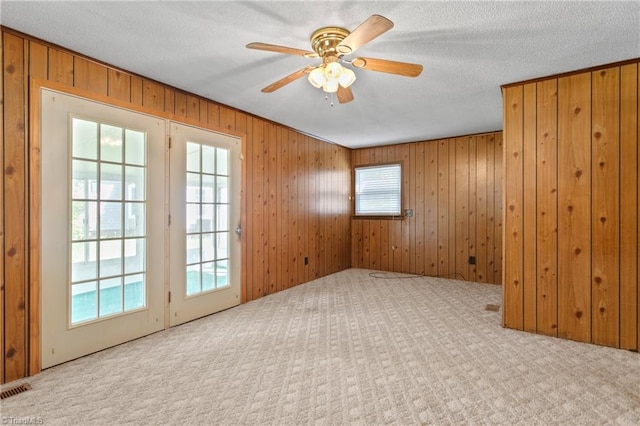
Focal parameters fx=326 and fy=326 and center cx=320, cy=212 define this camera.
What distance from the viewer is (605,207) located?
2.67 m

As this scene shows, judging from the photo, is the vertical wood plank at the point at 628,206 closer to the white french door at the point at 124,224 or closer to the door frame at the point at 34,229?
the white french door at the point at 124,224

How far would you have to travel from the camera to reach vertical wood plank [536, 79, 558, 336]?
9.43 feet

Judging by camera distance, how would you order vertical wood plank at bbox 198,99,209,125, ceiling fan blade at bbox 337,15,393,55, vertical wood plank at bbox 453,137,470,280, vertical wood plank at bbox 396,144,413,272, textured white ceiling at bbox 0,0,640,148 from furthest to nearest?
vertical wood plank at bbox 396,144,413,272
vertical wood plank at bbox 453,137,470,280
vertical wood plank at bbox 198,99,209,125
textured white ceiling at bbox 0,0,640,148
ceiling fan blade at bbox 337,15,393,55

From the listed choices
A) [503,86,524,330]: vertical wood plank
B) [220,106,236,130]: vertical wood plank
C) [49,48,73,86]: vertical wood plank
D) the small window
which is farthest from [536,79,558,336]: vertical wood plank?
[49,48,73,86]: vertical wood plank

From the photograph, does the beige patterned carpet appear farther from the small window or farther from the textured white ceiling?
the small window

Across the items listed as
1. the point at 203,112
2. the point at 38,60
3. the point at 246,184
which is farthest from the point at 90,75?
the point at 246,184

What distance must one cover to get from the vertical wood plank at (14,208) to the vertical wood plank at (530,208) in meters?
3.97

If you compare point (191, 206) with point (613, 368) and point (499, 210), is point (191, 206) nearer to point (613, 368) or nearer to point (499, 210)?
point (613, 368)

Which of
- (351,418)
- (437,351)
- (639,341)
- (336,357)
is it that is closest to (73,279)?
(336,357)

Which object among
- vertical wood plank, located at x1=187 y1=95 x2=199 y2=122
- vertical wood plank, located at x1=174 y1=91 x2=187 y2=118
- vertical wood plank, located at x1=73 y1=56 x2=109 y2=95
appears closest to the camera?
vertical wood plank, located at x1=73 y1=56 x2=109 y2=95

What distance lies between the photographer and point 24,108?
7.21 feet

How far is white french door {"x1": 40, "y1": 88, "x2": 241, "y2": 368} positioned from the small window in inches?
121

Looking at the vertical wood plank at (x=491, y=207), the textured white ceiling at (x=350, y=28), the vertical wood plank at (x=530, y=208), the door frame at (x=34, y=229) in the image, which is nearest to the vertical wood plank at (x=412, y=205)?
the vertical wood plank at (x=491, y=207)

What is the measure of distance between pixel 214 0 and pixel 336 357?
8.11ft
